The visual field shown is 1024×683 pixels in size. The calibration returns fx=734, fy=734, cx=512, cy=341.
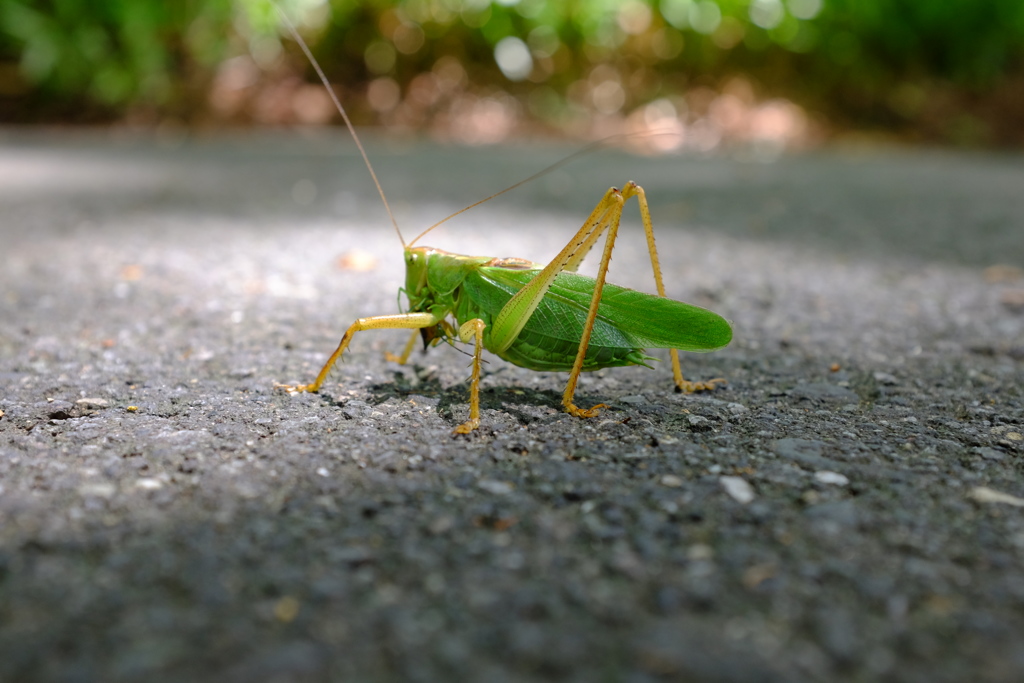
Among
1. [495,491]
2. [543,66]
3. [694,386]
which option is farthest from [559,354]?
[543,66]

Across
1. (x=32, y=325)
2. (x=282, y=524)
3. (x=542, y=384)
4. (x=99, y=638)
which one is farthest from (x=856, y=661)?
(x=32, y=325)

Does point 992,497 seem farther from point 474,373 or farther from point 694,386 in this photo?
point 474,373

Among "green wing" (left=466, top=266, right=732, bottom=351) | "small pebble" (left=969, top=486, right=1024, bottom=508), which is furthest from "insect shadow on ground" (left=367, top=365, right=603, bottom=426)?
"small pebble" (left=969, top=486, right=1024, bottom=508)

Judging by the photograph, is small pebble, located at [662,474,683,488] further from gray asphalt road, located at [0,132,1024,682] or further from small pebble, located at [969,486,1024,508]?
small pebble, located at [969,486,1024,508]

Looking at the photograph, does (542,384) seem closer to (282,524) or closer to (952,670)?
(282,524)

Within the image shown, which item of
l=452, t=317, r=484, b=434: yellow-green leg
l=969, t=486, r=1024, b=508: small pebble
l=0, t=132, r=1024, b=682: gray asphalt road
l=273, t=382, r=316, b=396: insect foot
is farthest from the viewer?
l=273, t=382, r=316, b=396: insect foot

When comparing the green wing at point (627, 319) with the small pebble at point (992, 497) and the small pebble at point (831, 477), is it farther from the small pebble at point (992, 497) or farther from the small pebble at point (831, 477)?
the small pebble at point (992, 497)

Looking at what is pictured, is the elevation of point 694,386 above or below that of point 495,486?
above
